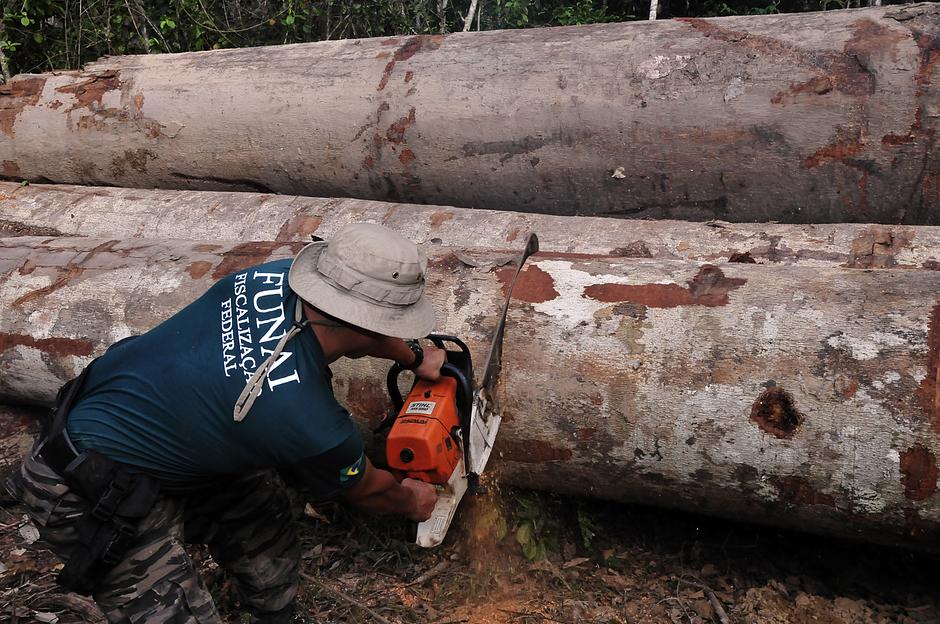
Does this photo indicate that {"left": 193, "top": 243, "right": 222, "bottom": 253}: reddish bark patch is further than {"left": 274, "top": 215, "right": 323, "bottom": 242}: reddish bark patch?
No

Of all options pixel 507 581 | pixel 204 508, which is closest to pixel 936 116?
pixel 507 581

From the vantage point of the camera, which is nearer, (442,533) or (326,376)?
(326,376)

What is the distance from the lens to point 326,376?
220 cm

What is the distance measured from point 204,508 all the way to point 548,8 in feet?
26.5

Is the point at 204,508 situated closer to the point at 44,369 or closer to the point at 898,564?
the point at 44,369

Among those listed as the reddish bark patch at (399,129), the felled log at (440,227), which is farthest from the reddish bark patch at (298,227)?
the reddish bark patch at (399,129)

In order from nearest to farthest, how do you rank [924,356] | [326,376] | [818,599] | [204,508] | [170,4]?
[326,376]
[924,356]
[204,508]
[818,599]
[170,4]

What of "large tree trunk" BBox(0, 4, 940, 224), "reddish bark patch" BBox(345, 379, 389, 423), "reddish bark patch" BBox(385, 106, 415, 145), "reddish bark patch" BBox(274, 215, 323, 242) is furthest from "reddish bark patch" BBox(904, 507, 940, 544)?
"reddish bark patch" BBox(385, 106, 415, 145)

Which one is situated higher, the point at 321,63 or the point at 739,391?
the point at 321,63

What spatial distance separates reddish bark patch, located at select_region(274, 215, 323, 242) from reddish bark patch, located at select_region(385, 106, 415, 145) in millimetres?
685

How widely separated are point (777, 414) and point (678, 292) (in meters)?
0.55

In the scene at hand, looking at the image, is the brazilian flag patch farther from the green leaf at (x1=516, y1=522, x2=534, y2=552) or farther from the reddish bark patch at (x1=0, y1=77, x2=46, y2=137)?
the reddish bark patch at (x1=0, y1=77, x2=46, y2=137)

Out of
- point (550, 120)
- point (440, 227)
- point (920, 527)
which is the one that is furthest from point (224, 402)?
point (550, 120)

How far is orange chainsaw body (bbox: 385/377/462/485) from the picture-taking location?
2391 mm
